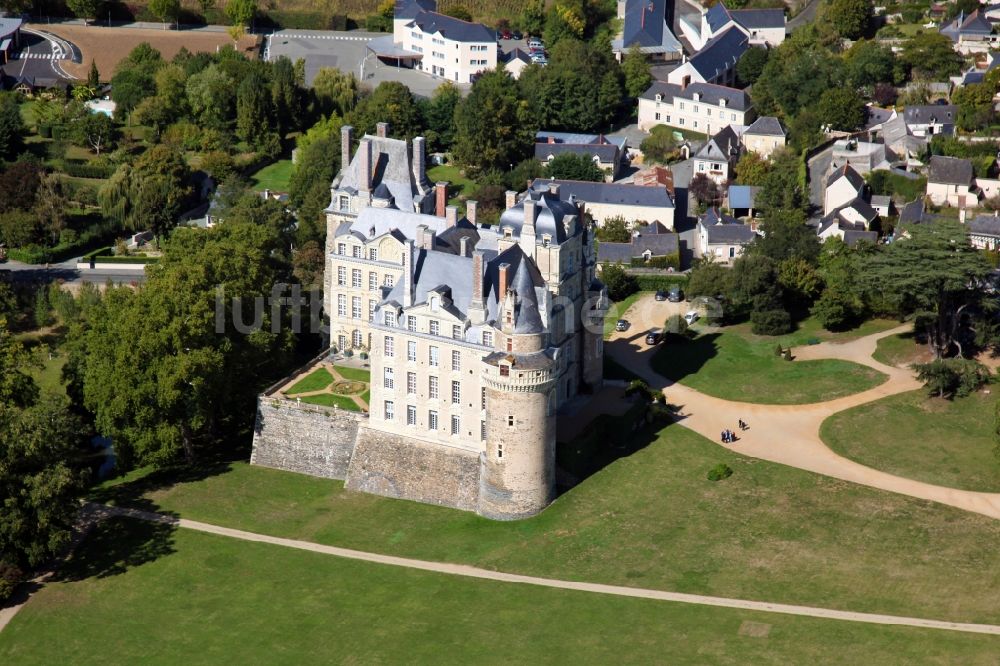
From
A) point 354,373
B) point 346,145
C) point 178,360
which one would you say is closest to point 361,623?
point 178,360

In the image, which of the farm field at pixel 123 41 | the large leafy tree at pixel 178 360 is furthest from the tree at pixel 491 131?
the large leafy tree at pixel 178 360

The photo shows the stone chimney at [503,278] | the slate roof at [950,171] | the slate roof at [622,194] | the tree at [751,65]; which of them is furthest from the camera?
the tree at [751,65]

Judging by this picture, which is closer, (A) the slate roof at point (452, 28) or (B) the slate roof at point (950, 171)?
(B) the slate roof at point (950, 171)

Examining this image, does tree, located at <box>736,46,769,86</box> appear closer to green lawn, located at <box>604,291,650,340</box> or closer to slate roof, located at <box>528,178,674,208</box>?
slate roof, located at <box>528,178,674,208</box>

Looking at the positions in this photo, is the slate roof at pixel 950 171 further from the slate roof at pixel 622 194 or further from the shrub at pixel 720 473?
the shrub at pixel 720 473

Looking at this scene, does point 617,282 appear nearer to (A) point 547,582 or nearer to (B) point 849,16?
(A) point 547,582

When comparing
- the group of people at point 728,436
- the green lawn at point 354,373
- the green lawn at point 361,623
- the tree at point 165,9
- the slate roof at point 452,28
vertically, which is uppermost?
the tree at point 165,9
